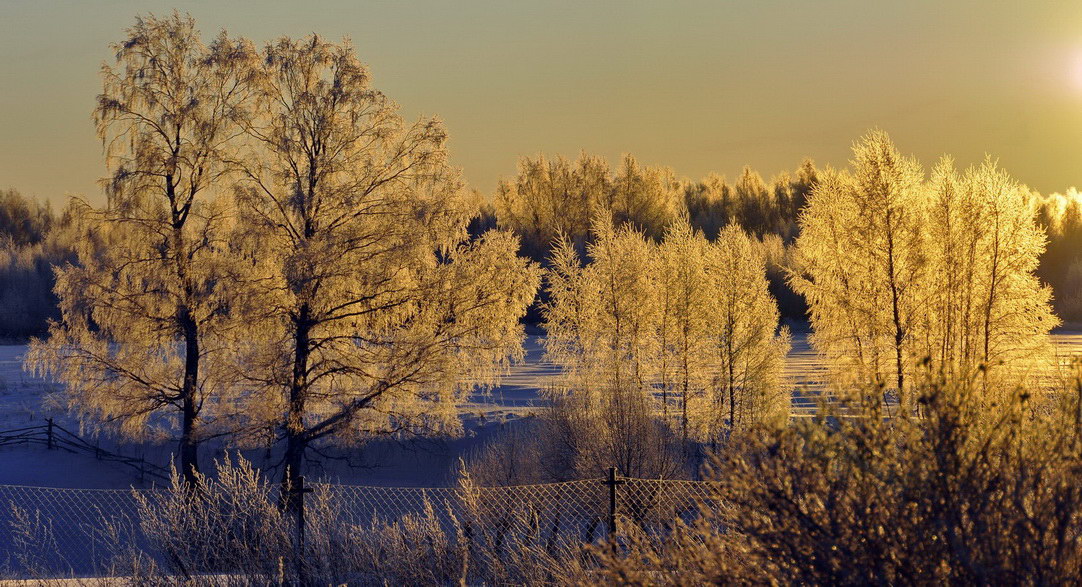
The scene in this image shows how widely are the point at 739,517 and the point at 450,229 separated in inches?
582

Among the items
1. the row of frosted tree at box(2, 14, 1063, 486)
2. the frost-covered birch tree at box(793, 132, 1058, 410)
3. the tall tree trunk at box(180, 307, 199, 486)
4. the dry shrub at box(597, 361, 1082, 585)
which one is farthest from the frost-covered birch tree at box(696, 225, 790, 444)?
the dry shrub at box(597, 361, 1082, 585)

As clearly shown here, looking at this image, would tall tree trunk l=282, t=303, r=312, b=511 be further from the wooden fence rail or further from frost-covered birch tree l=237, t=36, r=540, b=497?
the wooden fence rail

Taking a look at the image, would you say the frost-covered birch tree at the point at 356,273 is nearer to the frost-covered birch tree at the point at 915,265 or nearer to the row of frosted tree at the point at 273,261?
the row of frosted tree at the point at 273,261

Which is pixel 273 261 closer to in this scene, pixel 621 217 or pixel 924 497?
pixel 924 497

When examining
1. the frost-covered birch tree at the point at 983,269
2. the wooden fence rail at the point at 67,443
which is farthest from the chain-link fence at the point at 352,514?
the frost-covered birch tree at the point at 983,269

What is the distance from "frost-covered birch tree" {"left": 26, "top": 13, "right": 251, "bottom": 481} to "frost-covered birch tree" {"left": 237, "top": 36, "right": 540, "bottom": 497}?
2.77ft

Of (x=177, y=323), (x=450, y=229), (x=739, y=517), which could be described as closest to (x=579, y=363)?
(x=450, y=229)

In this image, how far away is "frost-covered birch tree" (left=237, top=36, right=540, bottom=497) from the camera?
1852 centimetres

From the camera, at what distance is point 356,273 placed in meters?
18.5

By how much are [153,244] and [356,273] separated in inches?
157

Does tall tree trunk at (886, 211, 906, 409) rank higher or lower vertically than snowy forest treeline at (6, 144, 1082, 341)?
lower

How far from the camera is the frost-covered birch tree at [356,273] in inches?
729

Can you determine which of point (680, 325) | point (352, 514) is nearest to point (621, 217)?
point (680, 325)

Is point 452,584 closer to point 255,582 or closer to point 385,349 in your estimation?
point 255,582
